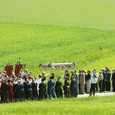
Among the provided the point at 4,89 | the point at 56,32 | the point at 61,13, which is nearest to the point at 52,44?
the point at 56,32

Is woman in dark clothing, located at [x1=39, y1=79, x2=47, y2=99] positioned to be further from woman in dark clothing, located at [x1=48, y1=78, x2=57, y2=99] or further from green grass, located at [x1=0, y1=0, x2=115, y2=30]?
green grass, located at [x1=0, y1=0, x2=115, y2=30]

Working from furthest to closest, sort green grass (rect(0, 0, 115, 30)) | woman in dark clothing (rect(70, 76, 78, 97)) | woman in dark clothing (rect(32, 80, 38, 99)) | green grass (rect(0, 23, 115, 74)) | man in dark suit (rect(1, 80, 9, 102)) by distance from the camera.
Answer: green grass (rect(0, 0, 115, 30)) → green grass (rect(0, 23, 115, 74)) → woman in dark clothing (rect(70, 76, 78, 97)) → woman in dark clothing (rect(32, 80, 38, 99)) → man in dark suit (rect(1, 80, 9, 102))

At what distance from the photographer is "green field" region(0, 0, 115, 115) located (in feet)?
84.9

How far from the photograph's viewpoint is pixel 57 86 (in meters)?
31.2

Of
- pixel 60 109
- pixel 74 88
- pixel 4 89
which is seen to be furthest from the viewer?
pixel 74 88

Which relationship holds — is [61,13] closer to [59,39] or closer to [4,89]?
[59,39]

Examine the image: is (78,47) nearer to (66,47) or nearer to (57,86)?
(66,47)

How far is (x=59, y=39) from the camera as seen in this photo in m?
66.2

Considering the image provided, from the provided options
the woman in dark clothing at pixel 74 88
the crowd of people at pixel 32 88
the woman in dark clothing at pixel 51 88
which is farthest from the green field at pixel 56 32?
the woman in dark clothing at pixel 51 88

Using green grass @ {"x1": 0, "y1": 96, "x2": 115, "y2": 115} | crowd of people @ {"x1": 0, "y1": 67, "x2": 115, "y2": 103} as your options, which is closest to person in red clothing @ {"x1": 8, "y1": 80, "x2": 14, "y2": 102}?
crowd of people @ {"x1": 0, "y1": 67, "x2": 115, "y2": 103}

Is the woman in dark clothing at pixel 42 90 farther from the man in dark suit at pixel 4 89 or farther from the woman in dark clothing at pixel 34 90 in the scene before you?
the man in dark suit at pixel 4 89

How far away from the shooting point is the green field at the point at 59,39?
25875 millimetres

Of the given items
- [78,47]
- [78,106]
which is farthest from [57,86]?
[78,47]

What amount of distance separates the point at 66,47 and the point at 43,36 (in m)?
8.75
